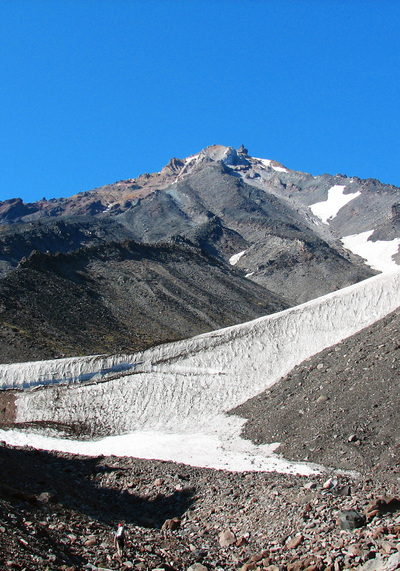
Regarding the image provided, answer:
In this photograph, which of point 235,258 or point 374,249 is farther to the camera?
point 374,249

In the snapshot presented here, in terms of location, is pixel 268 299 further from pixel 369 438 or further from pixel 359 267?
pixel 369 438

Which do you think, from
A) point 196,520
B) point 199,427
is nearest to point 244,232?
point 199,427

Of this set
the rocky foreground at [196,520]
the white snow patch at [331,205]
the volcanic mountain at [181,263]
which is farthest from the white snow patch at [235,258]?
the rocky foreground at [196,520]

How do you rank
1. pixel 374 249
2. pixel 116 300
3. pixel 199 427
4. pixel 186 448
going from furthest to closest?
pixel 374 249
pixel 116 300
pixel 199 427
pixel 186 448

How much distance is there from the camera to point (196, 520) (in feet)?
49.3

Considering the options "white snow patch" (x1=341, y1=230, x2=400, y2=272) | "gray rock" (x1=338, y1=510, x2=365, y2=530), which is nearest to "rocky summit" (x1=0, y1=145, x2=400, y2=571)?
"gray rock" (x1=338, y1=510, x2=365, y2=530)

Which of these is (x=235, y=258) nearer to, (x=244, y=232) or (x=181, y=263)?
(x=244, y=232)

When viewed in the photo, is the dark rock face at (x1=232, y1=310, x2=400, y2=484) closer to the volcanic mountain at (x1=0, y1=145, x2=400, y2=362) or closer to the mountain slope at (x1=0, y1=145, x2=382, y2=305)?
the volcanic mountain at (x1=0, y1=145, x2=400, y2=362)

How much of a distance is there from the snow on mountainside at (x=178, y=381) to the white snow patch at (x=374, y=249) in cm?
10360

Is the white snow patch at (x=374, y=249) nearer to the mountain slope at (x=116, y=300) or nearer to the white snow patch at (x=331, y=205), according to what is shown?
the white snow patch at (x=331, y=205)

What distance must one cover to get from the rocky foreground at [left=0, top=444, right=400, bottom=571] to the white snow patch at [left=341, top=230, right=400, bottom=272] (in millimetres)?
119739

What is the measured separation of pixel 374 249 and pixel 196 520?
13850 centimetres

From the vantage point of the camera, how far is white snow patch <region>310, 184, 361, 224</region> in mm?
184500

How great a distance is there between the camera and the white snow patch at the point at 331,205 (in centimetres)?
18450
